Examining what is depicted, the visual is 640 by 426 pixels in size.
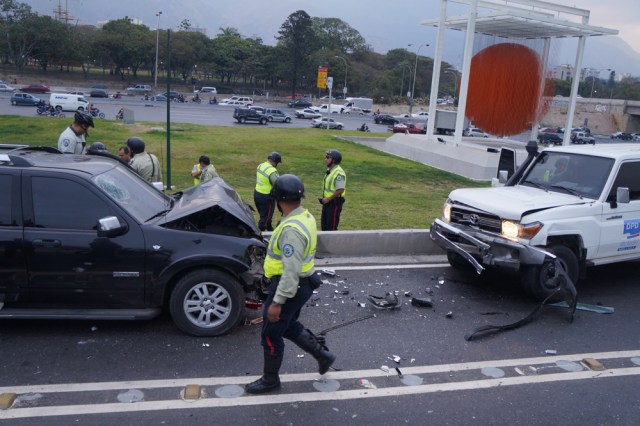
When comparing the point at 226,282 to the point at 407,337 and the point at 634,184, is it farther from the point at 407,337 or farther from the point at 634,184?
the point at 634,184

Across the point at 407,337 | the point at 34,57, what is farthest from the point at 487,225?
the point at 34,57

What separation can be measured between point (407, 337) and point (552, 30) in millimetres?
19621

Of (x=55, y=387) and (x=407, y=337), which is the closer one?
(x=55, y=387)

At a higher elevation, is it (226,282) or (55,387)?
(226,282)

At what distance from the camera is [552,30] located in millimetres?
21453

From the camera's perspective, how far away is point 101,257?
5141 millimetres

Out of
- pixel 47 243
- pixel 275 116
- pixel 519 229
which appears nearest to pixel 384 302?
pixel 519 229

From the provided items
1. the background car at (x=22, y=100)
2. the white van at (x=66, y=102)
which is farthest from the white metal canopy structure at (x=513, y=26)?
the background car at (x=22, y=100)

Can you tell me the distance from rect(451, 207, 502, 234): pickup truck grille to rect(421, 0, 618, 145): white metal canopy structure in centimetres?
1424

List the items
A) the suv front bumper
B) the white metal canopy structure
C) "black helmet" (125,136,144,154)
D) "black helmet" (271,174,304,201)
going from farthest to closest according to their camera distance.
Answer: the white metal canopy structure
"black helmet" (125,136,144,154)
the suv front bumper
"black helmet" (271,174,304,201)

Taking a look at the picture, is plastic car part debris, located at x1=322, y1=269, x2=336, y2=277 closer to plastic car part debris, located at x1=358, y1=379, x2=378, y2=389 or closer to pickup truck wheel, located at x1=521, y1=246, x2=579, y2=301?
pickup truck wheel, located at x1=521, y1=246, x2=579, y2=301

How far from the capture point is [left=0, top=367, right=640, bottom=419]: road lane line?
13.4 feet

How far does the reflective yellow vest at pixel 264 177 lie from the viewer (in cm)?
865

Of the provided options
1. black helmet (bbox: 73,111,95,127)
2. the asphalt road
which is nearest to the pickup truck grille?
the asphalt road
